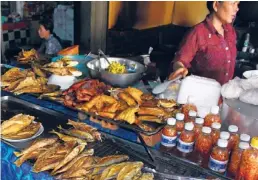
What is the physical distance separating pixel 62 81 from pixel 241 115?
125 cm

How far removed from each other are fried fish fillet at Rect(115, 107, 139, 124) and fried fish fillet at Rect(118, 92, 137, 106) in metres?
0.13

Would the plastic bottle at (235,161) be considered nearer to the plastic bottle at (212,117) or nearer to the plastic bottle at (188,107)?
the plastic bottle at (212,117)

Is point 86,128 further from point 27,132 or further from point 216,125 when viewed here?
point 216,125

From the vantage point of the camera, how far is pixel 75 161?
1.56 m

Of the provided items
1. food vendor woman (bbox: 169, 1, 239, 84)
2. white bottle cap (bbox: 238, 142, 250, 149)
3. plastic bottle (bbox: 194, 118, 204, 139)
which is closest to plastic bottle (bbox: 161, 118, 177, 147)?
plastic bottle (bbox: 194, 118, 204, 139)

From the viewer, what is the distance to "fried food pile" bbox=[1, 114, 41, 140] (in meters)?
1.81

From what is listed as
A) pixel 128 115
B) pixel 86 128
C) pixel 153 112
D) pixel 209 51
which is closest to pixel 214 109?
pixel 153 112

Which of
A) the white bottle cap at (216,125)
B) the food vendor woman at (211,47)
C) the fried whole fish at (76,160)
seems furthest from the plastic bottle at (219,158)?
the food vendor woman at (211,47)

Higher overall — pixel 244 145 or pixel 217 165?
pixel 244 145

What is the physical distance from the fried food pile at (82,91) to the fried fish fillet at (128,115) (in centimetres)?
29

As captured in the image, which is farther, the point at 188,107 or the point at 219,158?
the point at 188,107

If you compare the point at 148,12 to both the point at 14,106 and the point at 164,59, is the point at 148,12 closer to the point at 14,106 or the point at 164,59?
the point at 164,59

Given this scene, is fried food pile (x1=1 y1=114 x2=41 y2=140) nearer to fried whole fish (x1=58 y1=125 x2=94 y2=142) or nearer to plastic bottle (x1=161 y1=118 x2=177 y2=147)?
fried whole fish (x1=58 y1=125 x2=94 y2=142)

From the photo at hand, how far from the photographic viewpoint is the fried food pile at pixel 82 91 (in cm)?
197
